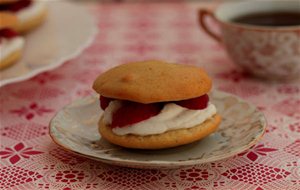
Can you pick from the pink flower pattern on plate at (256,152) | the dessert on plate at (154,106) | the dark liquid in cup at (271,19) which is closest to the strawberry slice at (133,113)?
the dessert on plate at (154,106)

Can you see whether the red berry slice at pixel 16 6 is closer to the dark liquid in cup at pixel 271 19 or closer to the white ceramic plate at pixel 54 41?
the white ceramic plate at pixel 54 41

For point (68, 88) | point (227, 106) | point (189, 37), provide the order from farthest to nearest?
point (189, 37) < point (68, 88) < point (227, 106)

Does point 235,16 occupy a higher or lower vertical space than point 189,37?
higher

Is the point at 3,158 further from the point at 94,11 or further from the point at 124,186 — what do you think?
the point at 94,11

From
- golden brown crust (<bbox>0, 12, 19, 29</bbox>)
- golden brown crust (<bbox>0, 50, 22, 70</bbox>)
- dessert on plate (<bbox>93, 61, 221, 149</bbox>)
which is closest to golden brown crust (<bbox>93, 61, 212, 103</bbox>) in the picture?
dessert on plate (<bbox>93, 61, 221, 149</bbox>)

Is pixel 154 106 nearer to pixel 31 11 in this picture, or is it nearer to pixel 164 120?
pixel 164 120

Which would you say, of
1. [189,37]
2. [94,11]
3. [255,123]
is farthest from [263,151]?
[94,11]

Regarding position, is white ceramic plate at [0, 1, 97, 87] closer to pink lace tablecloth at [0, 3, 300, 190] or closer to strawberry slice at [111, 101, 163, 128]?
pink lace tablecloth at [0, 3, 300, 190]
